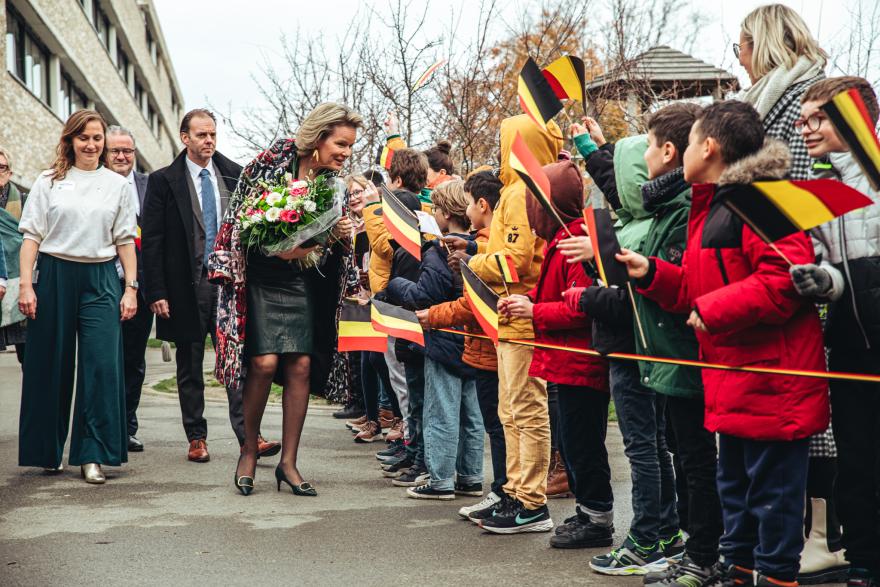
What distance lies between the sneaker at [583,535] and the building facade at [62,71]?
18.2m

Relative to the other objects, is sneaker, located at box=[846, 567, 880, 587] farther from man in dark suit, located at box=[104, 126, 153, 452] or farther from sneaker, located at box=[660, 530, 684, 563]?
man in dark suit, located at box=[104, 126, 153, 452]

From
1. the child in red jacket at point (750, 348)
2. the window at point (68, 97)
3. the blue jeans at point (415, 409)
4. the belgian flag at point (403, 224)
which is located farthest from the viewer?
the window at point (68, 97)

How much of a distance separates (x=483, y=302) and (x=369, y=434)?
11.7ft

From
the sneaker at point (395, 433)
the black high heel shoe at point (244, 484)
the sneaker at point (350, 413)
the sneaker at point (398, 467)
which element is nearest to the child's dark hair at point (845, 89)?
the black high heel shoe at point (244, 484)

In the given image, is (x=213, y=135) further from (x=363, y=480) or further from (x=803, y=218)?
(x=803, y=218)

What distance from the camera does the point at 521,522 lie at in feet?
16.8

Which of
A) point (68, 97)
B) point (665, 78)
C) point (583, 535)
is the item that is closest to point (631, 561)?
point (583, 535)

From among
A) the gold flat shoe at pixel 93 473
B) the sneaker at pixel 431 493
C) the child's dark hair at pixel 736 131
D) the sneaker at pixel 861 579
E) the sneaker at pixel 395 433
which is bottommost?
the sneaker at pixel 431 493

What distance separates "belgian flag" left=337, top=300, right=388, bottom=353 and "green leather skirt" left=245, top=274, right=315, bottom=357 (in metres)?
0.23

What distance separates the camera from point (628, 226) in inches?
177

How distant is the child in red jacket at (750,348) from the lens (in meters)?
3.49

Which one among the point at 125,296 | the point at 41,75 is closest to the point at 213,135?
the point at 125,296

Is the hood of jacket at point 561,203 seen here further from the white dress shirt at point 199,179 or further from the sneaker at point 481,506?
the white dress shirt at point 199,179

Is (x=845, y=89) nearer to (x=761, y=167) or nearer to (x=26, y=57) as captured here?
(x=761, y=167)
